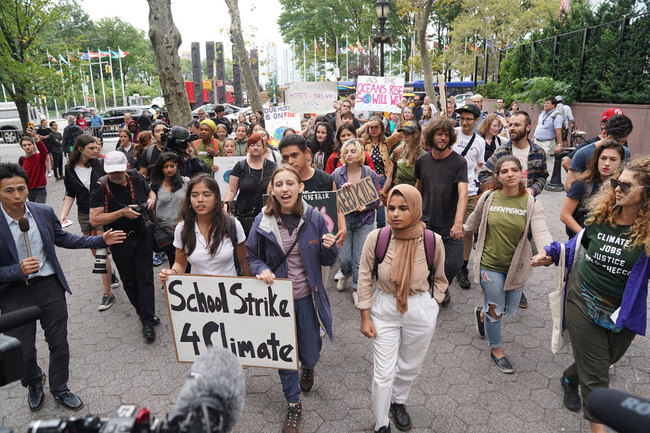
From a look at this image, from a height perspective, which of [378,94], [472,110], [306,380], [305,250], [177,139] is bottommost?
[306,380]

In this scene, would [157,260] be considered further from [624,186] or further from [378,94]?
[624,186]

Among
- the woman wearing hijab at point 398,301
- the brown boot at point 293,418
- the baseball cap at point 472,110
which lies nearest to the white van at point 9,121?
the baseball cap at point 472,110

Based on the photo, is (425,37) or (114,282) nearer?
(114,282)

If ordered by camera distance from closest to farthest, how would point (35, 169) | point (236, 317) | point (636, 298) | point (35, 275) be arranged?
point (636, 298)
point (236, 317)
point (35, 275)
point (35, 169)

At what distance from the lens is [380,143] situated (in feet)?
21.4

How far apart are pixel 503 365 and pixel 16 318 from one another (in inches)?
150

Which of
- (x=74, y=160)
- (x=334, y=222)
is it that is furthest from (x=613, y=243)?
(x=74, y=160)

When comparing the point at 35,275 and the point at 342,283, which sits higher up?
the point at 35,275

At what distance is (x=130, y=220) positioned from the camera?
4.60 m

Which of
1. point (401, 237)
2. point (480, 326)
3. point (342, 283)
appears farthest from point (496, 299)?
point (342, 283)

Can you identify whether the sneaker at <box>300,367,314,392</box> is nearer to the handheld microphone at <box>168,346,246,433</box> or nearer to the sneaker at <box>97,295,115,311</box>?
Result: the handheld microphone at <box>168,346,246,433</box>

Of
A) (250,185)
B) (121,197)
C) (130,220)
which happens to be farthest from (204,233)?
(250,185)

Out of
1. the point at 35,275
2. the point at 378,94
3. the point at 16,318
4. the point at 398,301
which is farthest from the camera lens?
the point at 378,94

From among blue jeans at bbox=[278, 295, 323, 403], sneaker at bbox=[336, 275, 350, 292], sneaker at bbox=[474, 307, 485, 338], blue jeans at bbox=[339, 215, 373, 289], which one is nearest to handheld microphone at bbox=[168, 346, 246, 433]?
blue jeans at bbox=[278, 295, 323, 403]
